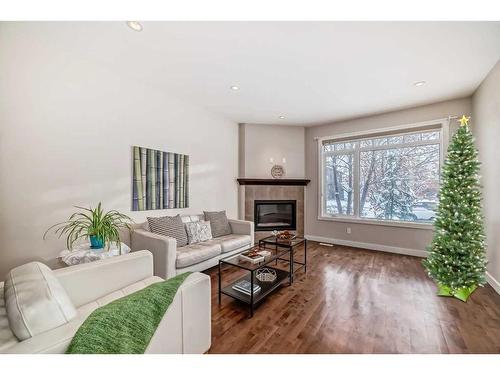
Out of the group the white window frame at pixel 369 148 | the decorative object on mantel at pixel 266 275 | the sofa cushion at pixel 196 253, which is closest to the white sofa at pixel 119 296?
the sofa cushion at pixel 196 253

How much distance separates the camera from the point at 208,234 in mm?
3379

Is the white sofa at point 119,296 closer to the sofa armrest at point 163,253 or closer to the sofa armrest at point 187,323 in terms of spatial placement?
the sofa armrest at point 187,323

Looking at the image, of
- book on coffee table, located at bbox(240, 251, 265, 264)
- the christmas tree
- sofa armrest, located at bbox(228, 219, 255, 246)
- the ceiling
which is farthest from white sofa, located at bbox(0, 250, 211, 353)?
the christmas tree

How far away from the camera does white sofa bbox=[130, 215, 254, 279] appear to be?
246 centimetres

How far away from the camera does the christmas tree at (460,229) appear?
2381 millimetres

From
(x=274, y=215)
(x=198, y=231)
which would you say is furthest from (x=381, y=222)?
(x=198, y=231)

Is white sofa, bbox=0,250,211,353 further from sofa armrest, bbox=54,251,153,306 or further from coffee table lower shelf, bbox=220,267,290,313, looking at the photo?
coffee table lower shelf, bbox=220,267,290,313

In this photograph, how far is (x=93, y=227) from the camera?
6.97ft

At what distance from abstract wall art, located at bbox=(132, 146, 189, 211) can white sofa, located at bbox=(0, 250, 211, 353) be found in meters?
1.38

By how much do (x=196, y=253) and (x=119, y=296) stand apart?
3.96ft

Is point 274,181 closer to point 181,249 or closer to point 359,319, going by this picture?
point 181,249
